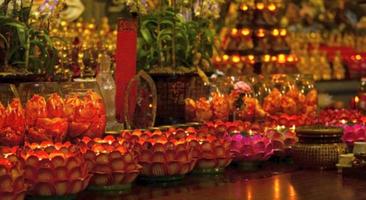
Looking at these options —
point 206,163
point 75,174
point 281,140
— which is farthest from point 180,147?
point 281,140

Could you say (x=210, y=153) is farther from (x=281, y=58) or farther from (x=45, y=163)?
(x=281, y=58)

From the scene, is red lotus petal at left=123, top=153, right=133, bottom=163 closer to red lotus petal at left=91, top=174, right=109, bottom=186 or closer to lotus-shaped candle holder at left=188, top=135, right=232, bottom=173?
red lotus petal at left=91, top=174, right=109, bottom=186

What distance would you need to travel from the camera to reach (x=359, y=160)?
93.0 inches

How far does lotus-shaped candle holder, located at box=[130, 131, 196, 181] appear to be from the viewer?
7.41 ft

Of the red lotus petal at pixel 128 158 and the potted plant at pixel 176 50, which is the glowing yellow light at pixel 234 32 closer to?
the potted plant at pixel 176 50

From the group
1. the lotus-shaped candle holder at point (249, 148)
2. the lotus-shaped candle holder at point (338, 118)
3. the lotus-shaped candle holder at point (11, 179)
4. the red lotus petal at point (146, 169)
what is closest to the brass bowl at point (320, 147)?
the lotus-shaped candle holder at point (249, 148)

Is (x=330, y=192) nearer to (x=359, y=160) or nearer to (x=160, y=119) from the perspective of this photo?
(x=359, y=160)

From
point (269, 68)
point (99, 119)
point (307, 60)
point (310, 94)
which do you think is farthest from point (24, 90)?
point (307, 60)

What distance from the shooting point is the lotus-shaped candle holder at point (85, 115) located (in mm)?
2404

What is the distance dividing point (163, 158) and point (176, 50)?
3.65 ft

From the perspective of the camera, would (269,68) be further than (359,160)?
Yes

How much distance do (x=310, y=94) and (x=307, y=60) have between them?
4.35 metres

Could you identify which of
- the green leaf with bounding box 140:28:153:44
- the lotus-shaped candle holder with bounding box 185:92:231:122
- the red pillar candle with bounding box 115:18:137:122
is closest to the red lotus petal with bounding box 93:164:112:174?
the red pillar candle with bounding box 115:18:137:122

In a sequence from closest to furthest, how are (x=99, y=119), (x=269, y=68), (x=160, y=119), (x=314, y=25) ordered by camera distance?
1. (x=99, y=119)
2. (x=160, y=119)
3. (x=269, y=68)
4. (x=314, y=25)
